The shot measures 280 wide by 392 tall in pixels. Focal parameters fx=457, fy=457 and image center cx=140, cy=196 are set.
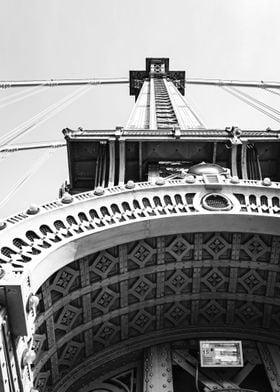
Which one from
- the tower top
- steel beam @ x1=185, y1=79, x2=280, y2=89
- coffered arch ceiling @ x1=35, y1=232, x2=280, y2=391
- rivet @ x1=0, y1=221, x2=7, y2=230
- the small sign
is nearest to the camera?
rivet @ x1=0, y1=221, x2=7, y2=230

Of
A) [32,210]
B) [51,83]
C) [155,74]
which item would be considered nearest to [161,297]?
[32,210]

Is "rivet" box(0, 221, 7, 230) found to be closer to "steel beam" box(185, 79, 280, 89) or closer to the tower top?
"steel beam" box(185, 79, 280, 89)

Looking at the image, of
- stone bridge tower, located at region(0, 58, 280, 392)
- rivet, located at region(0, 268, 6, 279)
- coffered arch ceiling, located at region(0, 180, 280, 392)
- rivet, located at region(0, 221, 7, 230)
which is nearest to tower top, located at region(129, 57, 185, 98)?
stone bridge tower, located at region(0, 58, 280, 392)

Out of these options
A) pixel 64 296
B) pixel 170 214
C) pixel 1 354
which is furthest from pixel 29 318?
pixel 170 214

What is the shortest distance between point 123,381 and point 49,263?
5724 millimetres

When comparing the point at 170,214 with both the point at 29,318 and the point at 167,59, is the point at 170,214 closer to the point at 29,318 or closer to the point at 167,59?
the point at 29,318

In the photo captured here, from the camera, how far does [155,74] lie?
72.3 metres

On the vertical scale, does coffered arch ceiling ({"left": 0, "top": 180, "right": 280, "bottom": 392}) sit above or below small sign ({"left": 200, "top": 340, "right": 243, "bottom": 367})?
above

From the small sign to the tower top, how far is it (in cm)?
6069

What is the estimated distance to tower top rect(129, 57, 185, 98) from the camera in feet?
238

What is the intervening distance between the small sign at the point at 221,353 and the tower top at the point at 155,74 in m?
60.7

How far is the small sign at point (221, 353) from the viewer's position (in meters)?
14.8

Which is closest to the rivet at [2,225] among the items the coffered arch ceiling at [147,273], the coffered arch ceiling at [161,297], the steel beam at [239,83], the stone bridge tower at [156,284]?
the stone bridge tower at [156,284]

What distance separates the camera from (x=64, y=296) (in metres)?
13.4
